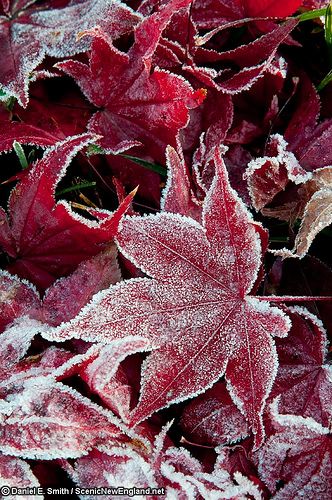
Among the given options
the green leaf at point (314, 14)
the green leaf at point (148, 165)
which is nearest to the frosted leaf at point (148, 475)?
the green leaf at point (148, 165)

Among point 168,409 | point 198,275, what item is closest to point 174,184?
point 198,275

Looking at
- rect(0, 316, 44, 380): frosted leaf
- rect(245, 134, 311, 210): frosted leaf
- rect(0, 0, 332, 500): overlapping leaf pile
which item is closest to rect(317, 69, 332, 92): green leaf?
rect(0, 0, 332, 500): overlapping leaf pile

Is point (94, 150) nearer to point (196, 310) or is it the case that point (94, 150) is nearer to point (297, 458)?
point (196, 310)

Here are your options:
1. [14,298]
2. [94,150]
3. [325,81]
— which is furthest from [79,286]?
[325,81]

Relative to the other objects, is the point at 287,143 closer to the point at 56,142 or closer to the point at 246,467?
the point at 56,142

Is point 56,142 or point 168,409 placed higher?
point 56,142

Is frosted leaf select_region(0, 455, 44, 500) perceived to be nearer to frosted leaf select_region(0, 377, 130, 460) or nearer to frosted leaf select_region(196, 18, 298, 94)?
frosted leaf select_region(0, 377, 130, 460)

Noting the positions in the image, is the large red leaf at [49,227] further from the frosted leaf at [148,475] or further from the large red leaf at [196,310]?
the frosted leaf at [148,475]
